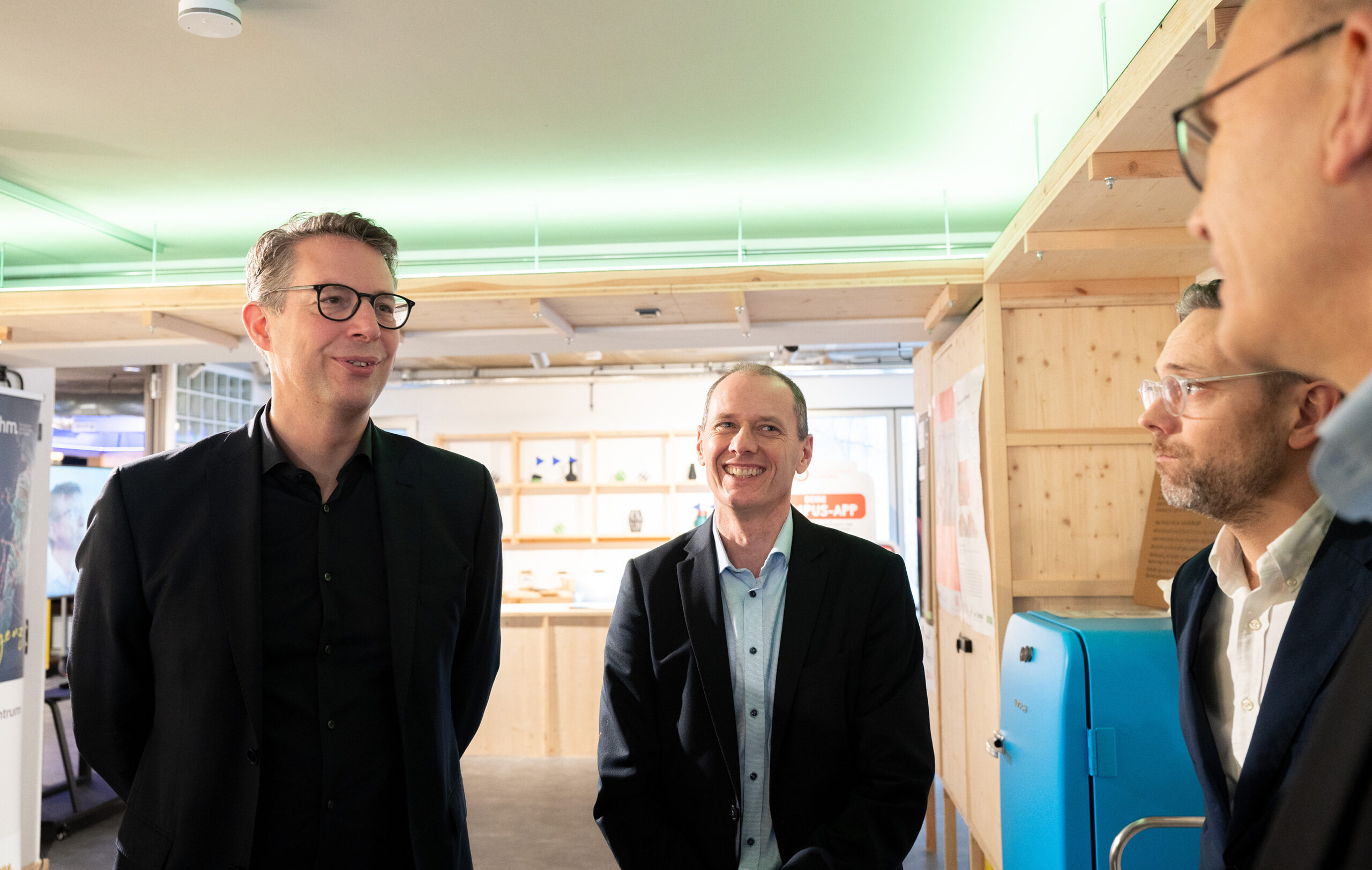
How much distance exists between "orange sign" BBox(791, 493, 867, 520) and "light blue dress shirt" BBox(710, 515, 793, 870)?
367 cm

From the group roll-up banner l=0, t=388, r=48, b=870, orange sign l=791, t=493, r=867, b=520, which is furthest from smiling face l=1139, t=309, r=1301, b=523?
roll-up banner l=0, t=388, r=48, b=870

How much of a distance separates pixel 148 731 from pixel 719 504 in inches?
48.3

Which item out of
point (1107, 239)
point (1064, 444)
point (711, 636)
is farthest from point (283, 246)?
point (1064, 444)

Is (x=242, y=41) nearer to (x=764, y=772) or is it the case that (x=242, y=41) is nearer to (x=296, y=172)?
(x=296, y=172)

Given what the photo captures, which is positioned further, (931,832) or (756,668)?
(931,832)

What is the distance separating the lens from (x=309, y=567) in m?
1.58

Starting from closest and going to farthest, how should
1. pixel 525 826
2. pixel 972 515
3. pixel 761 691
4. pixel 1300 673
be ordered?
pixel 1300 673
pixel 761 691
pixel 972 515
pixel 525 826

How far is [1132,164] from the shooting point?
2.04 meters

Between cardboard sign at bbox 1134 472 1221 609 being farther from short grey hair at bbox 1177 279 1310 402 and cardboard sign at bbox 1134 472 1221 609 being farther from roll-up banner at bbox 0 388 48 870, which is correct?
roll-up banner at bbox 0 388 48 870

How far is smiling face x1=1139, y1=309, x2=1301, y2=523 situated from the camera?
5.02ft

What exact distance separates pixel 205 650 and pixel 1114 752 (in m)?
2.21

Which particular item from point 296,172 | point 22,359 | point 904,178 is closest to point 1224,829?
point 904,178

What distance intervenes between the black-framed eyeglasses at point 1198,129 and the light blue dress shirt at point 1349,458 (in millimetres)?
203

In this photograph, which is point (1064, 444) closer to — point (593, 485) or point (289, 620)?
point (289, 620)
